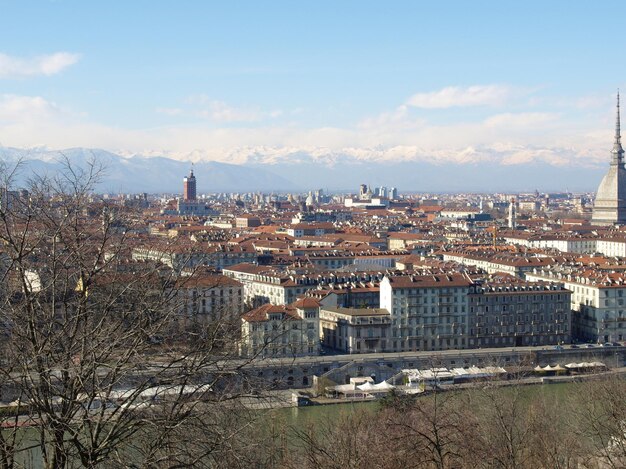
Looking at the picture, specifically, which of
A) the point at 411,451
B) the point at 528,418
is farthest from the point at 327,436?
the point at 528,418

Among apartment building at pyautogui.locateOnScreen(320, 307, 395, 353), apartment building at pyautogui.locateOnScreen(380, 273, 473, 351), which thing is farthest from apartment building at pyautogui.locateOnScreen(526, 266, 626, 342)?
apartment building at pyautogui.locateOnScreen(320, 307, 395, 353)

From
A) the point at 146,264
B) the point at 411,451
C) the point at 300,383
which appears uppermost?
the point at 146,264

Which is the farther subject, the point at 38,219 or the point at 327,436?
the point at 327,436

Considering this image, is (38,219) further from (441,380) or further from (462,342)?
(462,342)

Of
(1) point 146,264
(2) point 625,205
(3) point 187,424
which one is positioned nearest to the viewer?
(3) point 187,424

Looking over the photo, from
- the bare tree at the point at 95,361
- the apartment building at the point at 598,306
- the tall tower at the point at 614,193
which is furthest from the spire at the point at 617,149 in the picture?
the bare tree at the point at 95,361

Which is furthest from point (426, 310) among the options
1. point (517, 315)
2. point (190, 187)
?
point (190, 187)

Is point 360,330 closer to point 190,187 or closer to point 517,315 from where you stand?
point 517,315

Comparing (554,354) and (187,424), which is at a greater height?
(187,424)

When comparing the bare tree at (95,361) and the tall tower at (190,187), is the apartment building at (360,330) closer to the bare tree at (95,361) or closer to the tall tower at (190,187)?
the bare tree at (95,361)
